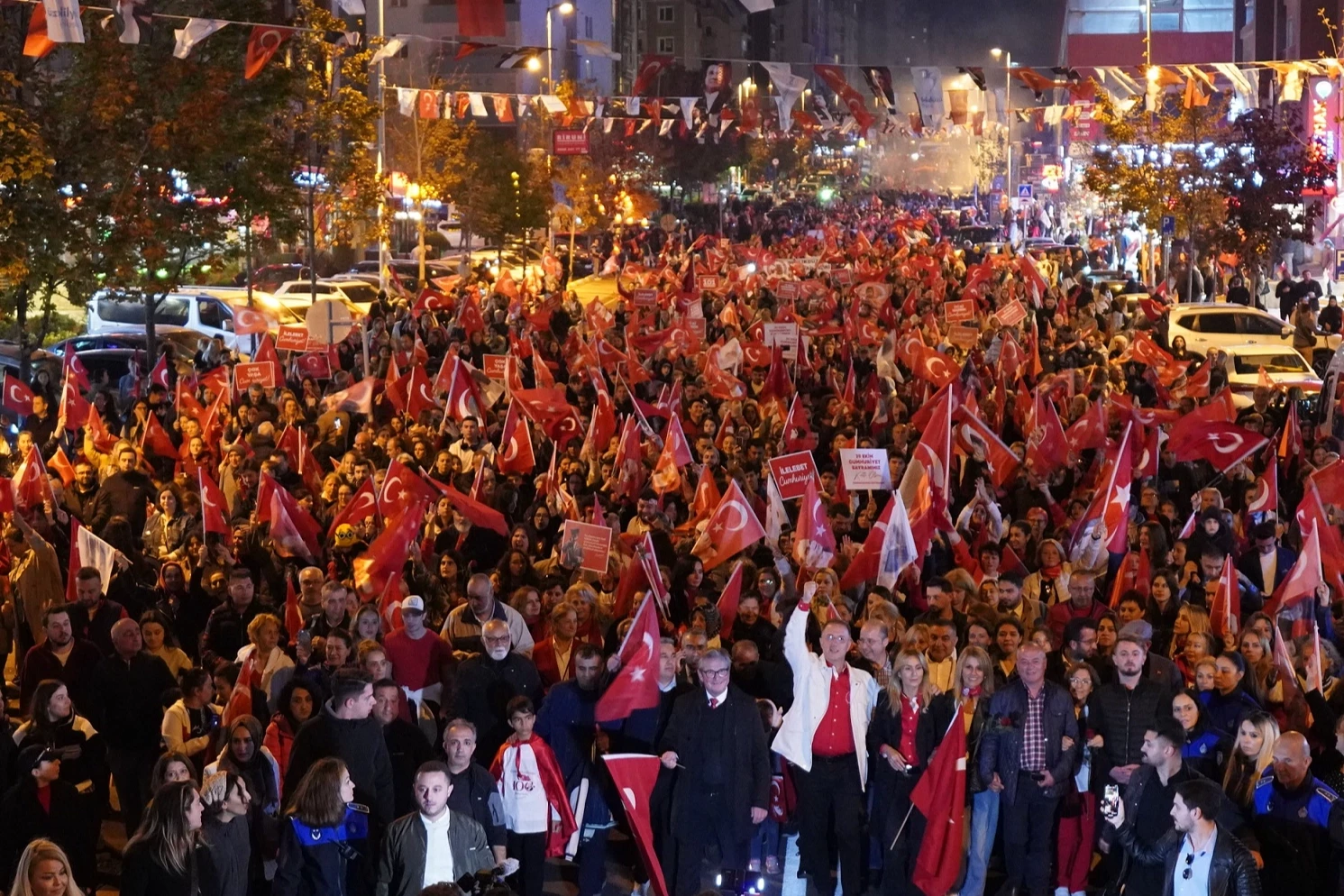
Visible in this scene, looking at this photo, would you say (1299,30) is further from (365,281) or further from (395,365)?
(395,365)

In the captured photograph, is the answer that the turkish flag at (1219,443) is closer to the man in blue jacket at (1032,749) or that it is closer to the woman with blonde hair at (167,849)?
the man in blue jacket at (1032,749)

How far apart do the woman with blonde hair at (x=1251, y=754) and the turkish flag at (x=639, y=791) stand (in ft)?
8.63

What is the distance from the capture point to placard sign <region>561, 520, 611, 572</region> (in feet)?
40.9

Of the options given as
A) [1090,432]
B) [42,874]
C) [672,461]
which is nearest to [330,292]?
[672,461]

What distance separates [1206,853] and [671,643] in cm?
319

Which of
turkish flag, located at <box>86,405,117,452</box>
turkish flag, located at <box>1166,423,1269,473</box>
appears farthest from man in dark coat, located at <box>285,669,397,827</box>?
turkish flag, located at <box>86,405,117,452</box>

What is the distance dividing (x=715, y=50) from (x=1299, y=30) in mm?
91269

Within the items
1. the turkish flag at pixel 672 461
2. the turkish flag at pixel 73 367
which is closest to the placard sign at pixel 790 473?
the turkish flag at pixel 672 461

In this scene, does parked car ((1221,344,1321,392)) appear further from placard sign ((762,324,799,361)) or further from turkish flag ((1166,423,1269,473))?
turkish flag ((1166,423,1269,473))

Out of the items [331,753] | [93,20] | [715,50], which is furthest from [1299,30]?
[715,50]

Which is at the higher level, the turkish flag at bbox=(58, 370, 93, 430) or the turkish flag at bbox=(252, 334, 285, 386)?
the turkish flag at bbox=(252, 334, 285, 386)

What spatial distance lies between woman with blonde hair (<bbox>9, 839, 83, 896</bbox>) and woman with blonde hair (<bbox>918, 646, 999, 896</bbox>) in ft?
14.0

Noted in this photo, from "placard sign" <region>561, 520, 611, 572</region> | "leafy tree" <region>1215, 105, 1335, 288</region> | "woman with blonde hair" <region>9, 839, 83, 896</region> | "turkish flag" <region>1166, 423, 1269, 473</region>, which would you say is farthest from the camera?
"leafy tree" <region>1215, 105, 1335, 288</region>

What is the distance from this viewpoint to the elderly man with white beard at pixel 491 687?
9719 millimetres
